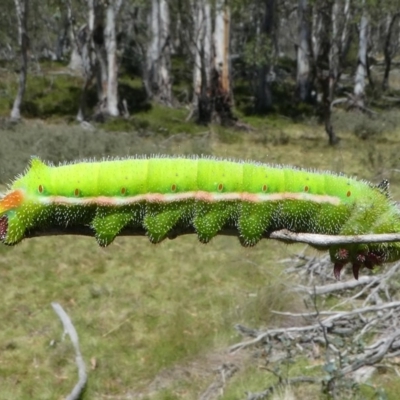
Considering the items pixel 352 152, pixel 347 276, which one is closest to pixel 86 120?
pixel 352 152

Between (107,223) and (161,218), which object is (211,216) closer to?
(161,218)

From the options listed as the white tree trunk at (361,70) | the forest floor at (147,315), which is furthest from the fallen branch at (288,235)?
the white tree trunk at (361,70)

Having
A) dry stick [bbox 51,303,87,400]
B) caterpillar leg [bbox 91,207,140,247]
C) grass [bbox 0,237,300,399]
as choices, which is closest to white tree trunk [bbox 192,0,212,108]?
grass [bbox 0,237,300,399]

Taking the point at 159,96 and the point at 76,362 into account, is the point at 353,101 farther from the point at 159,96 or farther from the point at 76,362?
the point at 76,362

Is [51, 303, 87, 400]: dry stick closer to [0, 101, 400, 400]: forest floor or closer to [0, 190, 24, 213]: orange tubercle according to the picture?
[0, 101, 400, 400]: forest floor

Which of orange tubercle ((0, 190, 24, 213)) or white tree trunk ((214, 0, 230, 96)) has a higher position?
orange tubercle ((0, 190, 24, 213))

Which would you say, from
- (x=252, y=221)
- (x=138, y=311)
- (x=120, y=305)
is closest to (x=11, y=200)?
(x=252, y=221)
